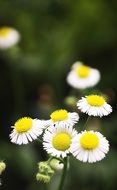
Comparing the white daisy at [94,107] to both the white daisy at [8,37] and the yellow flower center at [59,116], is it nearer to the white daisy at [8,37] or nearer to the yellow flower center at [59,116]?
the yellow flower center at [59,116]

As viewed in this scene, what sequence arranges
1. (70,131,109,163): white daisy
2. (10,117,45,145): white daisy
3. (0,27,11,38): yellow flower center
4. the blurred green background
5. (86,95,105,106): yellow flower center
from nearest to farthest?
(70,131,109,163): white daisy, (10,117,45,145): white daisy, (86,95,105,106): yellow flower center, the blurred green background, (0,27,11,38): yellow flower center

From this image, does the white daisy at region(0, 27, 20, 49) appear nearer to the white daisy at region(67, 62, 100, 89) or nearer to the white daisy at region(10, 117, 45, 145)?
the white daisy at region(67, 62, 100, 89)

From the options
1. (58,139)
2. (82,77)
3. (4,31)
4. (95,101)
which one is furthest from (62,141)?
(4,31)

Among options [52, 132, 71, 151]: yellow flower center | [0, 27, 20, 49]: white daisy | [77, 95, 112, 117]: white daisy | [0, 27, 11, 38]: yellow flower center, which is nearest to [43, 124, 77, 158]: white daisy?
[52, 132, 71, 151]: yellow flower center

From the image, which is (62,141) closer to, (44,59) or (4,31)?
(44,59)

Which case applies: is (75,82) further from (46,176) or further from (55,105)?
(46,176)

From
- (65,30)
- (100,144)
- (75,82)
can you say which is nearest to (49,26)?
(65,30)
